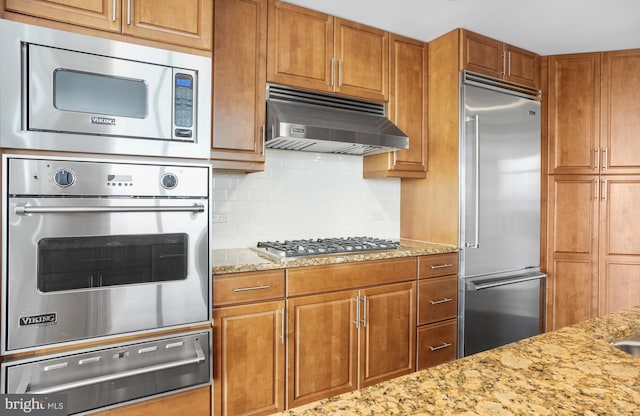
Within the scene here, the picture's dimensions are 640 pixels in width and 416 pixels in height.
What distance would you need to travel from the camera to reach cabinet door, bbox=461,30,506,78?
2.64 metres

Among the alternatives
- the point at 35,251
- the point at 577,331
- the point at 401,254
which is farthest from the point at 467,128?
the point at 35,251

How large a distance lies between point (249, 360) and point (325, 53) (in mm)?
1966

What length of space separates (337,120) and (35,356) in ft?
6.47

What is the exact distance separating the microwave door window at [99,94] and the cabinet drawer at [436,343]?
2163 mm

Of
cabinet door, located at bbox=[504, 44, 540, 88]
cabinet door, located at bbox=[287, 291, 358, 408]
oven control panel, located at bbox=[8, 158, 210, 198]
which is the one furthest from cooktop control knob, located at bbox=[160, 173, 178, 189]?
cabinet door, located at bbox=[504, 44, 540, 88]

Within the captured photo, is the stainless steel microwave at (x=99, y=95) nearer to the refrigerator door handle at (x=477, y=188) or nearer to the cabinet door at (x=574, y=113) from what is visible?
the refrigerator door handle at (x=477, y=188)

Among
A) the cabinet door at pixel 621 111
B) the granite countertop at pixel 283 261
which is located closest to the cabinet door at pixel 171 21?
the granite countertop at pixel 283 261

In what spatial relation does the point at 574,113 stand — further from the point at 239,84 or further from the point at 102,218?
the point at 102,218

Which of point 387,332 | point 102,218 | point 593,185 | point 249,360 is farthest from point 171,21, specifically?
point 593,185

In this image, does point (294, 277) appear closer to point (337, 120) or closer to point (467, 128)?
point (337, 120)

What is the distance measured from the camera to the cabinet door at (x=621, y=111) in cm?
292

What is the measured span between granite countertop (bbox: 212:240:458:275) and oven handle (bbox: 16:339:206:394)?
1.32 feet

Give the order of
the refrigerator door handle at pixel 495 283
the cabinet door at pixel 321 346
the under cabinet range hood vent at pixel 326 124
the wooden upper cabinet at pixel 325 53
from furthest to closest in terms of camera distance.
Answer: the refrigerator door handle at pixel 495 283 < the wooden upper cabinet at pixel 325 53 < the under cabinet range hood vent at pixel 326 124 < the cabinet door at pixel 321 346

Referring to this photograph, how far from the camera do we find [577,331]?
103 cm
